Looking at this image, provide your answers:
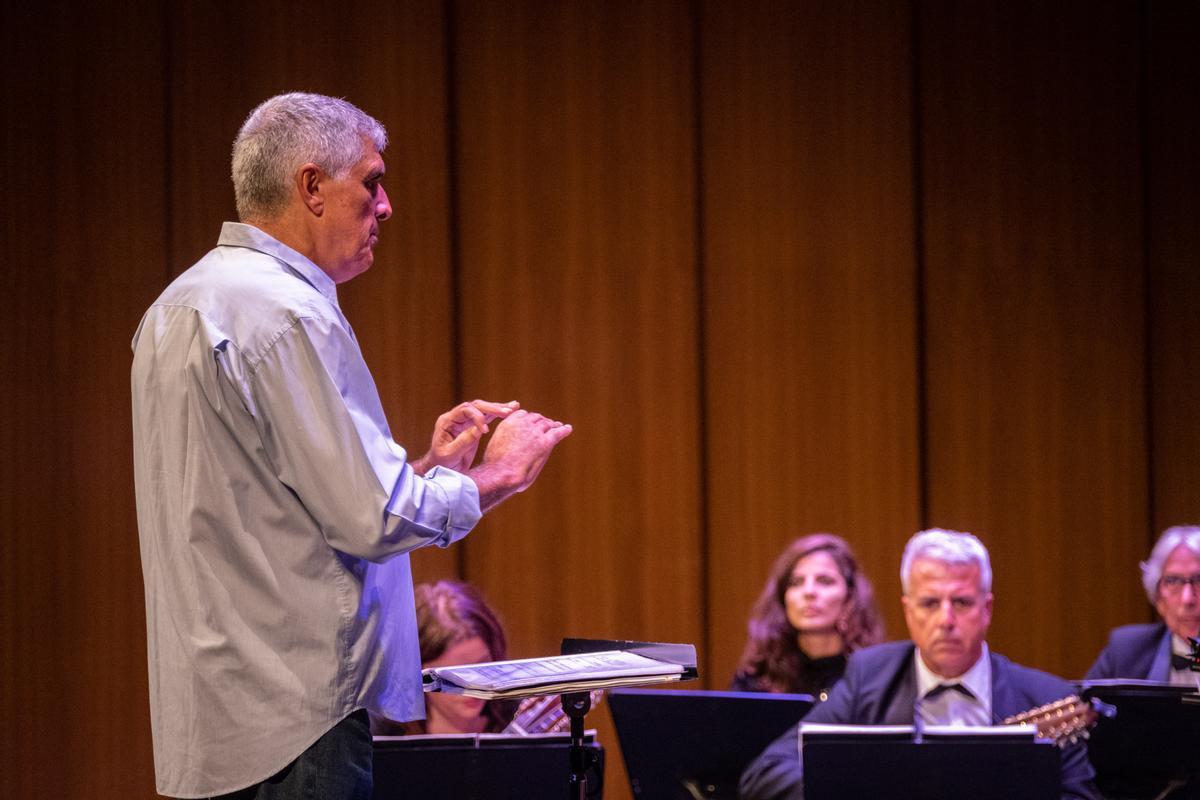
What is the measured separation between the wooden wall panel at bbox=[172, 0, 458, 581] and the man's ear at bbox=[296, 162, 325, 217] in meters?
2.91

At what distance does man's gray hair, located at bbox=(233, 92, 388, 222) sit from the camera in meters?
1.66

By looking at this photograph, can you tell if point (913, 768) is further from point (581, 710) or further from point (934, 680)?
point (581, 710)

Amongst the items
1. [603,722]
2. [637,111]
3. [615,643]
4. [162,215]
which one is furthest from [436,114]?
[615,643]

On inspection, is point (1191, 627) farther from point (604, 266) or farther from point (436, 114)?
point (436, 114)

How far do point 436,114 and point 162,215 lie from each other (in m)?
1.05

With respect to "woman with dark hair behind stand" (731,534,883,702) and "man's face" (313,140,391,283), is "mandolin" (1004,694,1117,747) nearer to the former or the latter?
"woman with dark hair behind stand" (731,534,883,702)

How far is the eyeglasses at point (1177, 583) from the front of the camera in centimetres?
Answer: 391

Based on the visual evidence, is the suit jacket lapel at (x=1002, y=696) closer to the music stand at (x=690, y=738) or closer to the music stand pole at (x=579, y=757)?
the music stand at (x=690, y=738)

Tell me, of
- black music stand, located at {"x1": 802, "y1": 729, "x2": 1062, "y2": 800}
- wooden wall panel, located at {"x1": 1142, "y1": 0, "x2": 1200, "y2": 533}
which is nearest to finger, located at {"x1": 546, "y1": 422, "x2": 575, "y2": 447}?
black music stand, located at {"x1": 802, "y1": 729, "x2": 1062, "y2": 800}

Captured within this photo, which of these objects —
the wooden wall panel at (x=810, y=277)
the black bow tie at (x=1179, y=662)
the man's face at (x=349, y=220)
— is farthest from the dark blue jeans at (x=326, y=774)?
the wooden wall panel at (x=810, y=277)

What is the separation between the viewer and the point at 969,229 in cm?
466

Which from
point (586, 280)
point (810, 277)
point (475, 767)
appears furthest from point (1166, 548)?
point (475, 767)

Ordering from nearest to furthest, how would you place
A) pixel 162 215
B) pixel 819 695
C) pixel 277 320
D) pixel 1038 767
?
pixel 277 320, pixel 1038 767, pixel 819 695, pixel 162 215

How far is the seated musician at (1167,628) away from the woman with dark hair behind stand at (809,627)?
812 mm
